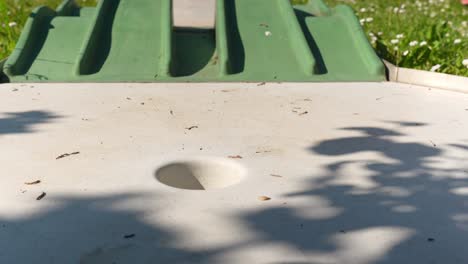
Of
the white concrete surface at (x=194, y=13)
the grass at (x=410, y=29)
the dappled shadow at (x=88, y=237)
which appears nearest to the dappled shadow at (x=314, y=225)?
the dappled shadow at (x=88, y=237)

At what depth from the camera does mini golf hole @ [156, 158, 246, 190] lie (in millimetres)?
2932

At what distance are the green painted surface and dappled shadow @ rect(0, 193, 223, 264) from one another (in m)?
2.20

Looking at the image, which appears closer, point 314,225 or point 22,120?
point 314,225

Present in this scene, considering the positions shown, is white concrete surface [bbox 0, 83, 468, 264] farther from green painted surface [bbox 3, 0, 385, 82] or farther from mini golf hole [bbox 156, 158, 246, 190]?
green painted surface [bbox 3, 0, 385, 82]

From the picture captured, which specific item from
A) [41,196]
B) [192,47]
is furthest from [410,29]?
[41,196]

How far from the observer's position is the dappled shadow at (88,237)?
2131mm

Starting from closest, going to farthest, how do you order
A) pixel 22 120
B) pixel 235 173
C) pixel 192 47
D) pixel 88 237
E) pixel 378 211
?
pixel 88 237 → pixel 378 211 → pixel 235 173 → pixel 22 120 → pixel 192 47

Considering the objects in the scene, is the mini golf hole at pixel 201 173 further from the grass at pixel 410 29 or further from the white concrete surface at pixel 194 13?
the white concrete surface at pixel 194 13

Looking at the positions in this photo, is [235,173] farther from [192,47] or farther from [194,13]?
[194,13]

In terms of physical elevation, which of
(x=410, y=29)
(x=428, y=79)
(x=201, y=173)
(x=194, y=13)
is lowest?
(x=201, y=173)

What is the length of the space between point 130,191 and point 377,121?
1.69m

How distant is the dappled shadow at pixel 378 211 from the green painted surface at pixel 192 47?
1626 mm

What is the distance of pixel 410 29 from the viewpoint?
20.5 feet

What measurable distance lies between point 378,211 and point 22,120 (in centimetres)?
214
